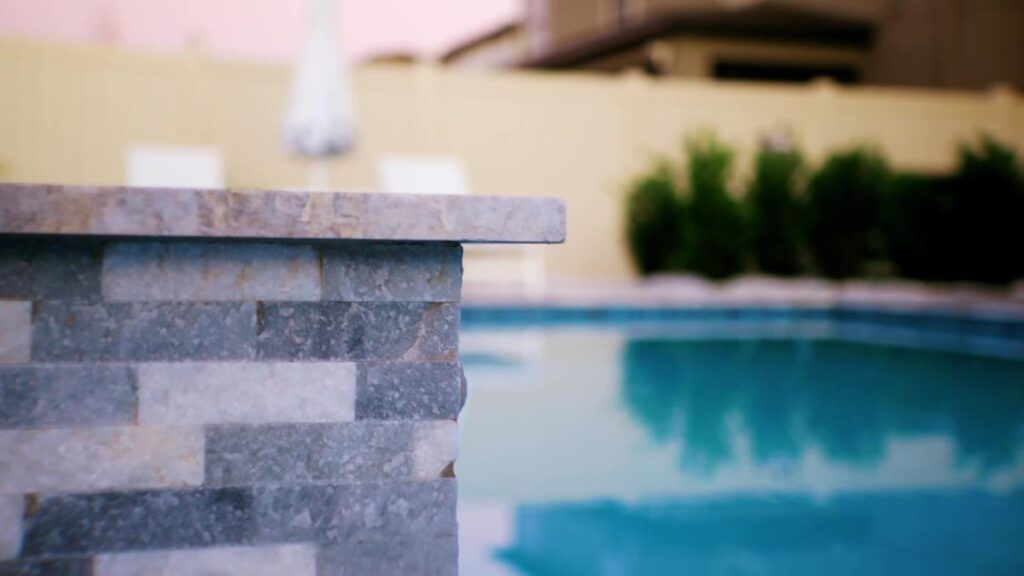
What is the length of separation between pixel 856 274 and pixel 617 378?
22.2 feet

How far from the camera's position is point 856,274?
11.2 metres

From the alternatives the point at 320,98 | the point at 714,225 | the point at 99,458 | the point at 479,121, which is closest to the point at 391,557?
the point at 99,458

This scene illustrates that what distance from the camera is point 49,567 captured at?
129cm

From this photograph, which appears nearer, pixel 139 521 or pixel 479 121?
pixel 139 521

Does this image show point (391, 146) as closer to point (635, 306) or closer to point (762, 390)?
point (635, 306)

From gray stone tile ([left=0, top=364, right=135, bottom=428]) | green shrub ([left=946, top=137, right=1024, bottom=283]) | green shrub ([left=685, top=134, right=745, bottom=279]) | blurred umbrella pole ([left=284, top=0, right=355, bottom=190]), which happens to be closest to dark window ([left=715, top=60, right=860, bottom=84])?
green shrub ([left=946, top=137, right=1024, bottom=283])

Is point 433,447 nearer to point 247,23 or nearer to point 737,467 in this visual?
Answer: point 737,467

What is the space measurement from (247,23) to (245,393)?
605 inches

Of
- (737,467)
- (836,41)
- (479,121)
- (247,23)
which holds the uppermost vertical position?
(247,23)

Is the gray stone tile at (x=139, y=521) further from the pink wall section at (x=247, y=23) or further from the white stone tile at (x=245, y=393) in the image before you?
the pink wall section at (x=247, y=23)

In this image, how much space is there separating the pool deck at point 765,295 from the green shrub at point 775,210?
1.10ft

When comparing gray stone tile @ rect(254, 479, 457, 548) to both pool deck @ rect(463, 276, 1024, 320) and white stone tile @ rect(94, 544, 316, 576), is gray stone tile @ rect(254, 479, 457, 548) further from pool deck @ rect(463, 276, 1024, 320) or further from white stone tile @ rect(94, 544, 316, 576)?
pool deck @ rect(463, 276, 1024, 320)

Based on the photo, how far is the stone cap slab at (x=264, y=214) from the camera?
1206mm

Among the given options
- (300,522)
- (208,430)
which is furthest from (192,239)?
(300,522)
